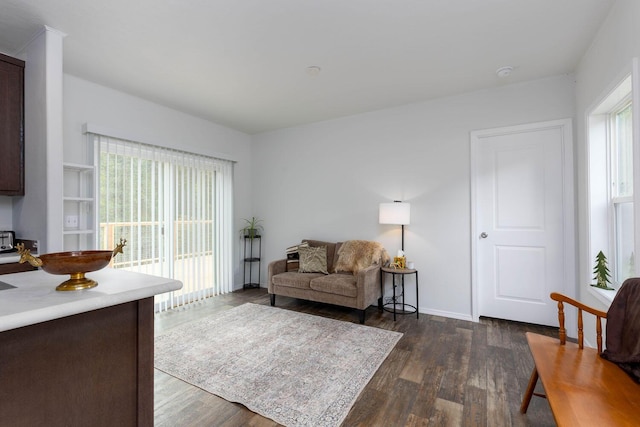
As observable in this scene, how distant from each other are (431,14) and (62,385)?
2.81 meters

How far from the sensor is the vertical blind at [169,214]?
3.28 meters

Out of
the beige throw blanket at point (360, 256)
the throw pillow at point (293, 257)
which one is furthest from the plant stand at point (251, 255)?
the beige throw blanket at point (360, 256)

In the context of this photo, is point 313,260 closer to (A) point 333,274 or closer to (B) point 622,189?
(A) point 333,274

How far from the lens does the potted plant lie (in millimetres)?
4930

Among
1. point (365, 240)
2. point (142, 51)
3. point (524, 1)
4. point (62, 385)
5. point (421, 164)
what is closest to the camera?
point (62, 385)

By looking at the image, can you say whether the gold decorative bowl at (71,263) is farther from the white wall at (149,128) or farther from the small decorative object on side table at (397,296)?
the small decorative object on side table at (397,296)

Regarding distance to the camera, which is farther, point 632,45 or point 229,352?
point 229,352

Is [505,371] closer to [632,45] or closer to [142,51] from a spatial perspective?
[632,45]

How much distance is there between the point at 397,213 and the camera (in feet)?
11.4

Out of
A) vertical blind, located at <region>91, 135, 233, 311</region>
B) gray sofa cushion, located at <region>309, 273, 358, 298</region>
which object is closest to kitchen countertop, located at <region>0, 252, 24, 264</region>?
vertical blind, located at <region>91, 135, 233, 311</region>

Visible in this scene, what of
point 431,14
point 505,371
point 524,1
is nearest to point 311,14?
point 431,14

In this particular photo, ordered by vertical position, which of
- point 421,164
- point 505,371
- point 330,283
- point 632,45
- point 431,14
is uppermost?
point 431,14

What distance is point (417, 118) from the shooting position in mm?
3689

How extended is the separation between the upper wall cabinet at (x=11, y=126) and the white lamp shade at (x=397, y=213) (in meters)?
3.44
